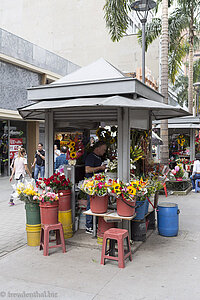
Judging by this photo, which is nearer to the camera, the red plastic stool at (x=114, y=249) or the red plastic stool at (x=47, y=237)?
the red plastic stool at (x=114, y=249)

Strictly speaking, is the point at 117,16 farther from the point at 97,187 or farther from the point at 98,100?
the point at 97,187

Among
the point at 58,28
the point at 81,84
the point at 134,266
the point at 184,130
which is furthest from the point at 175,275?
the point at 58,28

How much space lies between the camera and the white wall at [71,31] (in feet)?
98.3

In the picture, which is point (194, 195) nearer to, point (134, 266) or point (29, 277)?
point (134, 266)

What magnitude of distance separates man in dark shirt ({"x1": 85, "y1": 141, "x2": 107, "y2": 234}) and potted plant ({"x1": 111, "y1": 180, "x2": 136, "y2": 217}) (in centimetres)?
114

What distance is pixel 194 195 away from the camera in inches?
443

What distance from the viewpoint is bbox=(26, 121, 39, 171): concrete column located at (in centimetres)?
1731

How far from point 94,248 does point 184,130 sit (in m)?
10.2

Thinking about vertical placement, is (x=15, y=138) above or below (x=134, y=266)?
above

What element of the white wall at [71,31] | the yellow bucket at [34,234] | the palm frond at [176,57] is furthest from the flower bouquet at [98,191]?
the white wall at [71,31]

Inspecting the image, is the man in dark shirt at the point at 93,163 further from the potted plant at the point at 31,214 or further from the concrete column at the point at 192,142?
the concrete column at the point at 192,142

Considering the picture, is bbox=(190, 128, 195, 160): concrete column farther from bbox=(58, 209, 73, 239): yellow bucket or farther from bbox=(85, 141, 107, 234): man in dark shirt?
bbox=(58, 209, 73, 239): yellow bucket

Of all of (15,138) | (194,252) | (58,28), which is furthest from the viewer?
(58,28)

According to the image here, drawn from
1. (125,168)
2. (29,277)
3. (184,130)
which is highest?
(184,130)
